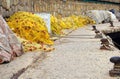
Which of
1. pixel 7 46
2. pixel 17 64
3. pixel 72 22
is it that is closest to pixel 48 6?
pixel 72 22

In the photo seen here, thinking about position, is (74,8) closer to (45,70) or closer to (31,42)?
(31,42)

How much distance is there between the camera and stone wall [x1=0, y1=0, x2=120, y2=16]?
10473mm

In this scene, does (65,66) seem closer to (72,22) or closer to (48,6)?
(48,6)

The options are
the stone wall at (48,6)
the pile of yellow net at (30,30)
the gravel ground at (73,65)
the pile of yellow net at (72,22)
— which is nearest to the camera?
the gravel ground at (73,65)

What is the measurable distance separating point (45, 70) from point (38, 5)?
30.1 ft

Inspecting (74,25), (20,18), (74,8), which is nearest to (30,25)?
(20,18)

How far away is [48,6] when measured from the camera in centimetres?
1567

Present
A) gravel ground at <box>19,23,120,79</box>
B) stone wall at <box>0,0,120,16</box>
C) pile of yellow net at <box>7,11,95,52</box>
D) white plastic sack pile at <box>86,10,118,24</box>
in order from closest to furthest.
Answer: gravel ground at <box>19,23,120,79</box>, pile of yellow net at <box>7,11,95,52</box>, stone wall at <box>0,0,120,16</box>, white plastic sack pile at <box>86,10,118,24</box>

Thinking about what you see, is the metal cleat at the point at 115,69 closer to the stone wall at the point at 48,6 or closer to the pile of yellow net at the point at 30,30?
the pile of yellow net at the point at 30,30

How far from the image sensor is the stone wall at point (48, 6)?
10473 millimetres

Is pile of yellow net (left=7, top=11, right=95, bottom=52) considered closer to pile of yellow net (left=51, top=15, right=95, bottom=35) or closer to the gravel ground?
the gravel ground

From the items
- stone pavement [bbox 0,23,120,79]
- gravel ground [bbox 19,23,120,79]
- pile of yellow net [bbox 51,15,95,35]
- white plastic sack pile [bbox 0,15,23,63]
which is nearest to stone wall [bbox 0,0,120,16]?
pile of yellow net [bbox 51,15,95,35]

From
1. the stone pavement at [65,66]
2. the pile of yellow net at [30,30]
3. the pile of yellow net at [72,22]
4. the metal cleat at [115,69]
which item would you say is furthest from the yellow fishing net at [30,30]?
the metal cleat at [115,69]

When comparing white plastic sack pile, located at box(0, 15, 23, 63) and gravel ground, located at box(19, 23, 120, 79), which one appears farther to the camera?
white plastic sack pile, located at box(0, 15, 23, 63)
